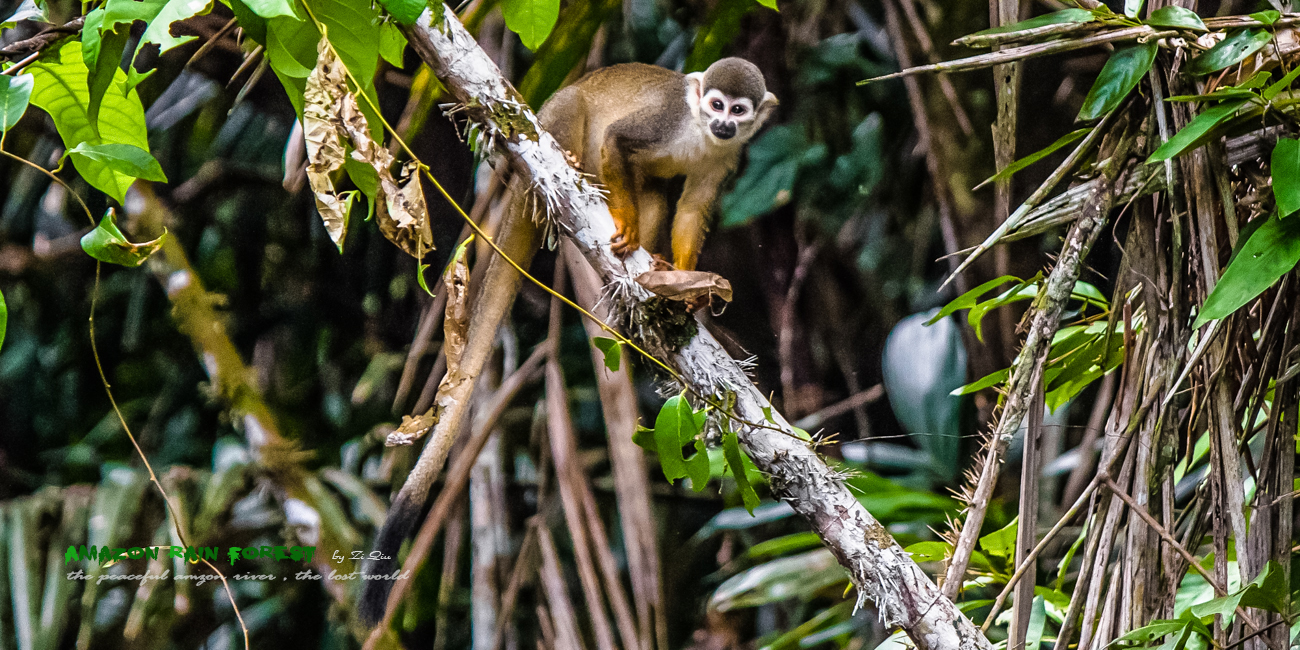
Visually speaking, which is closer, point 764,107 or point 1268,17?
point 1268,17

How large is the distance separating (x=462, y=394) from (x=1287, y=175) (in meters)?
1.25

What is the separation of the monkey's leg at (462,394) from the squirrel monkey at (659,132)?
211 mm

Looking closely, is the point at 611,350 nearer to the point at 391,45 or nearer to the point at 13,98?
the point at 391,45

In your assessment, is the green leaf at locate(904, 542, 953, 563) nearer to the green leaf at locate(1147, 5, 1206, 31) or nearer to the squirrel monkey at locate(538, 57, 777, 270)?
the squirrel monkey at locate(538, 57, 777, 270)

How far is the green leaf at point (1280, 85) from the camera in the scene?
0.83m

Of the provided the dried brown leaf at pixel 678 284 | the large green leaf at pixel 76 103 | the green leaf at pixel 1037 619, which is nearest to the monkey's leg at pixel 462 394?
the dried brown leaf at pixel 678 284

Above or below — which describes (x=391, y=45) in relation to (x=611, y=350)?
above

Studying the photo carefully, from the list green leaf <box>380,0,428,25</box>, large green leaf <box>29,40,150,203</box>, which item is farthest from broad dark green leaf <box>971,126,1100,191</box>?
Answer: large green leaf <box>29,40,150,203</box>

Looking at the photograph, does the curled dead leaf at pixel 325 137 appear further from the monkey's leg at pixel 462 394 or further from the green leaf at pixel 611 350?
the monkey's leg at pixel 462 394

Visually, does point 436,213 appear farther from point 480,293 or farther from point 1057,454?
point 1057,454

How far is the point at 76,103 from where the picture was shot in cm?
100

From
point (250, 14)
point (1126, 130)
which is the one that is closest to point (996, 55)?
point (1126, 130)

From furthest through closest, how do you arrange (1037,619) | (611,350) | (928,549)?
(1037,619) → (928,549) → (611,350)

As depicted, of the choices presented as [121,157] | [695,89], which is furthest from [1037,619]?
[121,157]
